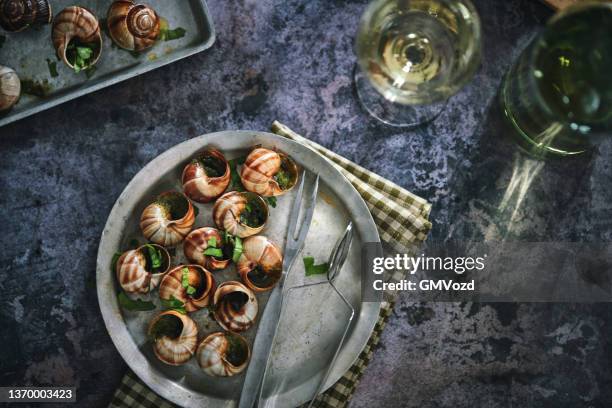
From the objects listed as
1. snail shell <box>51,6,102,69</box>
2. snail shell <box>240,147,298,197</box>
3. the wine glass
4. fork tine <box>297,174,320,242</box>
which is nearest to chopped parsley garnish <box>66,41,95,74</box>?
snail shell <box>51,6,102,69</box>

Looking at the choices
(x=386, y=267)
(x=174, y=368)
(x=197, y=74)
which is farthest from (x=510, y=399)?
(x=197, y=74)

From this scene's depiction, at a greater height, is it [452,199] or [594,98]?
[594,98]

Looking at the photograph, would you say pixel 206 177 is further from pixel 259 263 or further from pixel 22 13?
pixel 22 13

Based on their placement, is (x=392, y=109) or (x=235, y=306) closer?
(x=235, y=306)

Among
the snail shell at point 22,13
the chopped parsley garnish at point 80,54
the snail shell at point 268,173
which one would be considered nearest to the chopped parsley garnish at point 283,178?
the snail shell at point 268,173

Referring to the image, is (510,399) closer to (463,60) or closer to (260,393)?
(260,393)

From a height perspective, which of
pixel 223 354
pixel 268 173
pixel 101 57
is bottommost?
pixel 223 354

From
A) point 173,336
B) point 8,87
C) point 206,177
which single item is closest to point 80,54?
point 8,87
